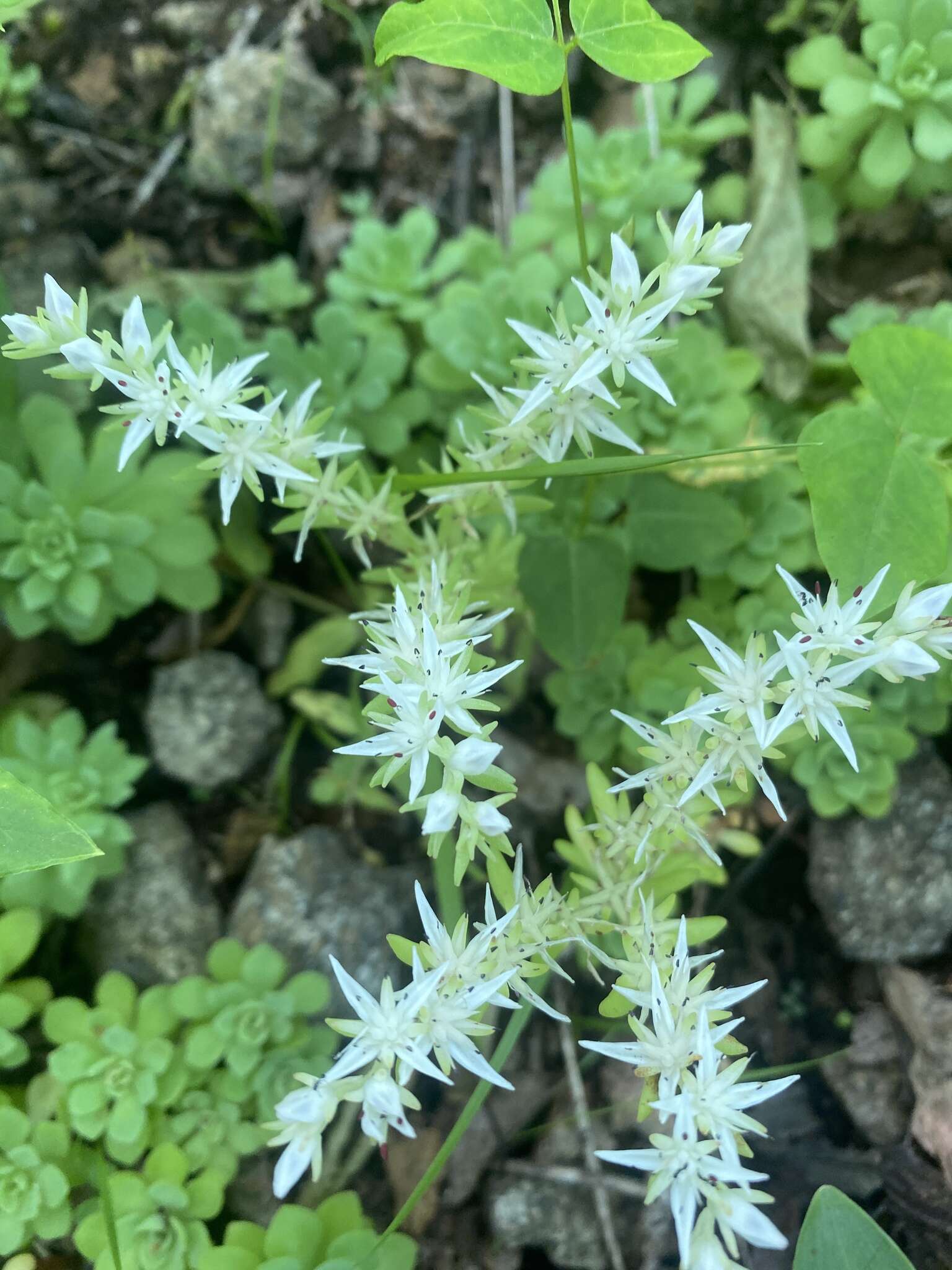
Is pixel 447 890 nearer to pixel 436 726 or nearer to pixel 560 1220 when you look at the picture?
pixel 436 726

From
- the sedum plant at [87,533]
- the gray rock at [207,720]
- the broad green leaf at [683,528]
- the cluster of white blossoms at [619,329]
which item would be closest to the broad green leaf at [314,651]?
the gray rock at [207,720]

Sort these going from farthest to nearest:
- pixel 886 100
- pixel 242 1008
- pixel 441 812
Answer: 1. pixel 886 100
2. pixel 242 1008
3. pixel 441 812

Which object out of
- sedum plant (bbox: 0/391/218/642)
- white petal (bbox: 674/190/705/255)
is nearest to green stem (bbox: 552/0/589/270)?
white petal (bbox: 674/190/705/255)

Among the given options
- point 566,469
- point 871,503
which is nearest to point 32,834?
point 566,469

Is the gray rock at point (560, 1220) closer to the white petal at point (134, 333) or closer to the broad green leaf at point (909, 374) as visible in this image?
the broad green leaf at point (909, 374)

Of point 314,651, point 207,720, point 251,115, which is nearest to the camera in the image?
point 207,720

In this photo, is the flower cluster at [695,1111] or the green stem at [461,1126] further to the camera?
the green stem at [461,1126]
